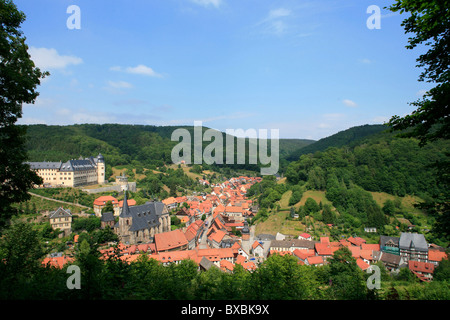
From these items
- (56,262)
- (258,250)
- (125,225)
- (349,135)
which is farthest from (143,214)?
(349,135)

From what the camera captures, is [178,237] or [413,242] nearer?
[413,242]

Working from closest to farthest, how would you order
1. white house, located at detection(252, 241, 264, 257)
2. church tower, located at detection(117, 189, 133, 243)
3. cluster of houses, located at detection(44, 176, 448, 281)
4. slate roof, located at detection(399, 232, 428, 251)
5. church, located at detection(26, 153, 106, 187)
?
1. cluster of houses, located at detection(44, 176, 448, 281)
2. slate roof, located at detection(399, 232, 428, 251)
3. white house, located at detection(252, 241, 264, 257)
4. church tower, located at detection(117, 189, 133, 243)
5. church, located at detection(26, 153, 106, 187)

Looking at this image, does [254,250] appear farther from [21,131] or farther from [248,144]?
[248,144]

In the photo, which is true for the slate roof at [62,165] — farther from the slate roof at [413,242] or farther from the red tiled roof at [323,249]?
the slate roof at [413,242]

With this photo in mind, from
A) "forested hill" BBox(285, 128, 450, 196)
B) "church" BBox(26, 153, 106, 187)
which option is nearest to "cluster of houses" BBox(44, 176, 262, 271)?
"church" BBox(26, 153, 106, 187)

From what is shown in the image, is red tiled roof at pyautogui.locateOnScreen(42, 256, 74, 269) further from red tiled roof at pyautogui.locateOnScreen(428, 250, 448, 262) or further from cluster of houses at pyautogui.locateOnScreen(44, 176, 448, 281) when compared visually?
red tiled roof at pyautogui.locateOnScreen(428, 250, 448, 262)

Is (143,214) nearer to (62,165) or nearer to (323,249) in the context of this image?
(323,249)

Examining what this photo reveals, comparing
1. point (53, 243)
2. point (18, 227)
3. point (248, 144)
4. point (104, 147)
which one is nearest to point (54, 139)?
point (104, 147)
